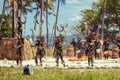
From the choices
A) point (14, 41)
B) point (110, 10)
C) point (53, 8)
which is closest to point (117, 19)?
point (110, 10)

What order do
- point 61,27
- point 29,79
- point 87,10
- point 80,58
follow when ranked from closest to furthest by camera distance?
1. point 29,79
2. point 61,27
3. point 80,58
4. point 87,10

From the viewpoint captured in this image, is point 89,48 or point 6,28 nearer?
point 89,48

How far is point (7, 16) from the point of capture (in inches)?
2228

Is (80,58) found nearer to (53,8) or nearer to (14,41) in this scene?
(14,41)

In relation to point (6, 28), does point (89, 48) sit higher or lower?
higher

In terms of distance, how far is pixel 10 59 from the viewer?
41469 mm

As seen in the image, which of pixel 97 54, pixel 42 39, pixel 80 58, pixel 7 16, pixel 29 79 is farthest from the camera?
pixel 7 16

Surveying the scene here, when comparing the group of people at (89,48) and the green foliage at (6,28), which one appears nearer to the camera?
the group of people at (89,48)

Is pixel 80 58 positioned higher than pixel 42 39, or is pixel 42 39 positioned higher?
pixel 42 39

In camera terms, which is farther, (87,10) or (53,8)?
(87,10)

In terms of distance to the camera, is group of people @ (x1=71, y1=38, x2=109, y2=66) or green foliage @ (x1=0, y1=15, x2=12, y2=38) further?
green foliage @ (x1=0, y1=15, x2=12, y2=38)

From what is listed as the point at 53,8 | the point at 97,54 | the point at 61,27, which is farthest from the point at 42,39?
the point at 53,8

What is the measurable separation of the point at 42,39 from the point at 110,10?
4491 cm

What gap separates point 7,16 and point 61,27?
2809cm
